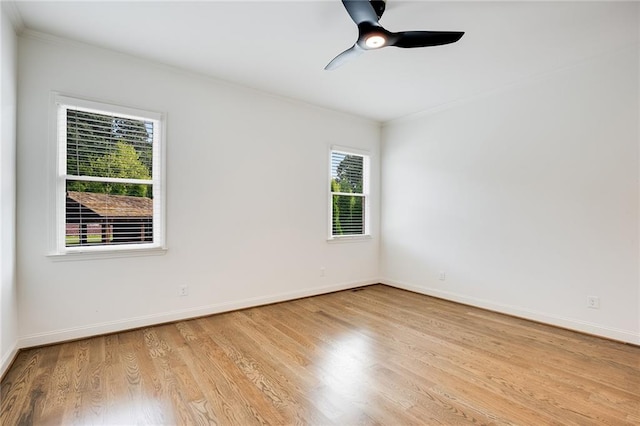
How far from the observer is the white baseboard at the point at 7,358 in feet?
7.29

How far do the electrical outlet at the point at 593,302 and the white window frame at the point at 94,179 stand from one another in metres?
4.45

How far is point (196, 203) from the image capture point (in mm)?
3479

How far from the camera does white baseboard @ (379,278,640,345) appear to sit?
9.59 ft

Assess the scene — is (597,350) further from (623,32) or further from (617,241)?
(623,32)

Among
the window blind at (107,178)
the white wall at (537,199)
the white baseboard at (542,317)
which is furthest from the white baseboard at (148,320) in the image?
the white wall at (537,199)

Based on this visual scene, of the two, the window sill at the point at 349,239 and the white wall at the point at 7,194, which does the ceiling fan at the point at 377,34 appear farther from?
the window sill at the point at 349,239

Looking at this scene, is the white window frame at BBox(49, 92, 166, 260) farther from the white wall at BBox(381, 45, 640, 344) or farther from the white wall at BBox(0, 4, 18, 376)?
the white wall at BBox(381, 45, 640, 344)

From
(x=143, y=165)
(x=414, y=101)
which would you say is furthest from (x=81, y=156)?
(x=414, y=101)

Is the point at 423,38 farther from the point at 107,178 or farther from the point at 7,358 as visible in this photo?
the point at 7,358

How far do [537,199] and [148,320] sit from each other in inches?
176

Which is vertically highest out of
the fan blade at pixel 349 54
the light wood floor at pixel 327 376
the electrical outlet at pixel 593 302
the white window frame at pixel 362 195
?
the fan blade at pixel 349 54

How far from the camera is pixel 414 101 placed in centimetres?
430

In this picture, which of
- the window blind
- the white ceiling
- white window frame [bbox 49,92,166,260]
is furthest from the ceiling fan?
the window blind

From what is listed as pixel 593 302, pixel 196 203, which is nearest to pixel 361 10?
pixel 196 203
